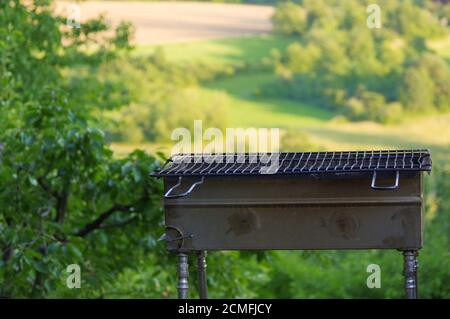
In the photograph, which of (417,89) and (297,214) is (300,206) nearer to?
(297,214)

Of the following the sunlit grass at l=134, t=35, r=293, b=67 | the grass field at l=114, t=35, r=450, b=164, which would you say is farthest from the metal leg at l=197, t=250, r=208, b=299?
the sunlit grass at l=134, t=35, r=293, b=67

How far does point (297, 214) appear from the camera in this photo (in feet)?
16.6

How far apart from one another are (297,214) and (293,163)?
0.33 m

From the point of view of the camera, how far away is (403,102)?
63.6 feet

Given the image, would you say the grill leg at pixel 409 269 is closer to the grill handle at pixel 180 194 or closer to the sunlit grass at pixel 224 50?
the grill handle at pixel 180 194

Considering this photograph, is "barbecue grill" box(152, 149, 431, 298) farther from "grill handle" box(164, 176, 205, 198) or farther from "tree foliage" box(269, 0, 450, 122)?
"tree foliage" box(269, 0, 450, 122)

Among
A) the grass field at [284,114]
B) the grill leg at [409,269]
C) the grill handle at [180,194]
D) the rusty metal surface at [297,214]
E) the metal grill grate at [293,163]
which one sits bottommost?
the grill leg at [409,269]

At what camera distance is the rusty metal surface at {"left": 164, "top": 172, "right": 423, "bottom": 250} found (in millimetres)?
4973

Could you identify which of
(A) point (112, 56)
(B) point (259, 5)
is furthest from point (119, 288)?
(B) point (259, 5)

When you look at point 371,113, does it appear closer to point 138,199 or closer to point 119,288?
point 119,288

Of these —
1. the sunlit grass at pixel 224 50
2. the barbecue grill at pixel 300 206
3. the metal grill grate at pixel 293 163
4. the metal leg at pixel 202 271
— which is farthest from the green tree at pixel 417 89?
the barbecue grill at pixel 300 206

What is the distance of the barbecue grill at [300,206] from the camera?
16.3 feet

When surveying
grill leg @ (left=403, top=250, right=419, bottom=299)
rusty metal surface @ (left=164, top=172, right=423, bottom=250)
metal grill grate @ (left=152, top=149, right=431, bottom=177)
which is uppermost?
metal grill grate @ (left=152, top=149, right=431, bottom=177)

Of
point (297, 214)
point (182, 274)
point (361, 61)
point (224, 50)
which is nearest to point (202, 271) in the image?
point (182, 274)
